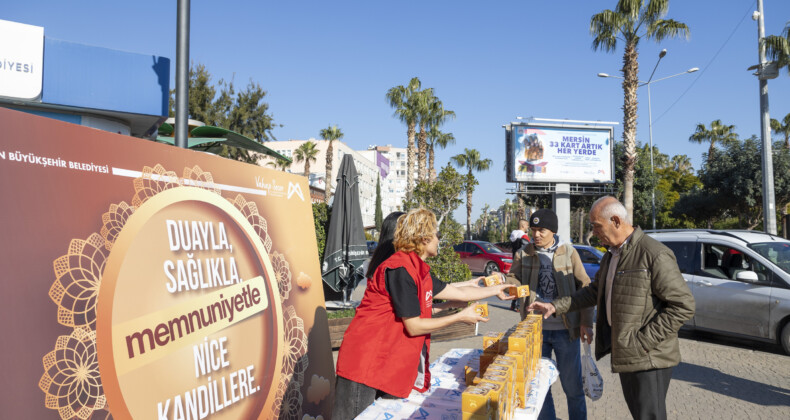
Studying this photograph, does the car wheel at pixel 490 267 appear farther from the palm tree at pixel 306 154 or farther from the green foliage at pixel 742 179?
the palm tree at pixel 306 154

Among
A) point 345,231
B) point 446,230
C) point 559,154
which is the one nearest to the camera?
point 345,231

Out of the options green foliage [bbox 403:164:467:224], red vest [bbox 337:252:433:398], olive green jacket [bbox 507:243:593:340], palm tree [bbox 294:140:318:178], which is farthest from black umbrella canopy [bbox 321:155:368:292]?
palm tree [bbox 294:140:318:178]

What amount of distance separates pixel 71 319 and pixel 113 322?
0.21 metres

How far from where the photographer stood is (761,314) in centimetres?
765

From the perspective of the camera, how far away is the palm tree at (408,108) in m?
34.5

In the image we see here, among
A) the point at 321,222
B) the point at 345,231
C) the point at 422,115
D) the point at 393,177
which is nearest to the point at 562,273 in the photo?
the point at 345,231

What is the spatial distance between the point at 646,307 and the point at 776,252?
665cm

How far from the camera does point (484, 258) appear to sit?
21406 mm

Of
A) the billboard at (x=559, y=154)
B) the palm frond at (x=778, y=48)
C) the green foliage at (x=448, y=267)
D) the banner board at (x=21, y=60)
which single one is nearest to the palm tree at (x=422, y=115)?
the billboard at (x=559, y=154)

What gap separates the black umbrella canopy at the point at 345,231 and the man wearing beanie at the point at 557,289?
3729mm

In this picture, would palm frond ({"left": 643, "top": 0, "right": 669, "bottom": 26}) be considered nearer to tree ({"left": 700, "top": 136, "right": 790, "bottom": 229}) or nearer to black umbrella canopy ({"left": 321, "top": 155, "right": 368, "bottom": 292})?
tree ({"left": 700, "top": 136, "right": 790, "bottom": 229})

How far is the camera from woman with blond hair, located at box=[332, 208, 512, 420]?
2652 mm

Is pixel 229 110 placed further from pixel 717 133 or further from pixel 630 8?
pixel 717 133

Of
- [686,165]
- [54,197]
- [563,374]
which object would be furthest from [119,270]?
[686,165]
